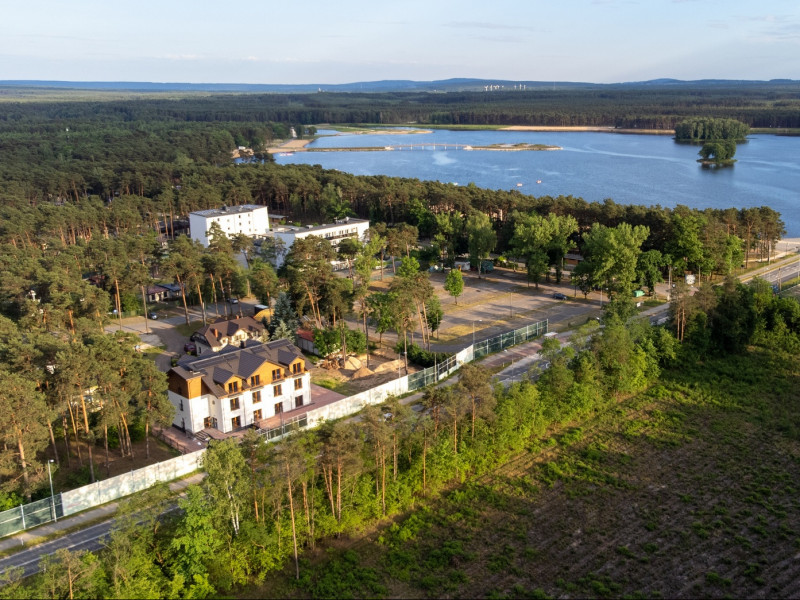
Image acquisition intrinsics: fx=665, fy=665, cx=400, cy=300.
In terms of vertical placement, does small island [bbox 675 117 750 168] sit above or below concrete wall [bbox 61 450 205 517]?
above

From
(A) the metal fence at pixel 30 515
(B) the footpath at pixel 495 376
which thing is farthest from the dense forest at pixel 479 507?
(A) the metal fence at pixel 30 515

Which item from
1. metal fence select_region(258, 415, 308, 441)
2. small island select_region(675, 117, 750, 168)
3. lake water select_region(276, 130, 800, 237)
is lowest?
metal fence select_region(258, 415, 308, 441)

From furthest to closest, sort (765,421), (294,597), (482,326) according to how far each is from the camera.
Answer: (482,326) → (765,421) → (294,597)

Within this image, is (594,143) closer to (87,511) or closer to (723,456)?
(723,456)

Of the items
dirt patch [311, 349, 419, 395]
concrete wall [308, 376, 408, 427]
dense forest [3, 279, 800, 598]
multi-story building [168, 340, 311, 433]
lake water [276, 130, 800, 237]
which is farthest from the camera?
lake water [276, 130, 800, 237]

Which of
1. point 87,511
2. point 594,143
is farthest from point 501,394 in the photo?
point 594,143

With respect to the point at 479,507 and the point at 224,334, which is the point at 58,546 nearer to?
the point at 479,507

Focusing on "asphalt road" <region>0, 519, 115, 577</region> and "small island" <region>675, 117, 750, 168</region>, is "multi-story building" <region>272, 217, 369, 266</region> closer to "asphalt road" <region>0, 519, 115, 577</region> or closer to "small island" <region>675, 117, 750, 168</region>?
"asphalt road" <region>0, 519, 115, 577</region>

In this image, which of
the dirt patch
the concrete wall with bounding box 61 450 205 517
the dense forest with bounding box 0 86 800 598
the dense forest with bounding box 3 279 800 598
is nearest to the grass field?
the dense forest with bounding box 3 279 800 598
